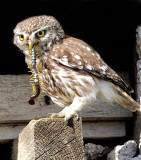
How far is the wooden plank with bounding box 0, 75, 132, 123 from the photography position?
392cm

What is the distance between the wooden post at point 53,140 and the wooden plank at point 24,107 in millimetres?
1150

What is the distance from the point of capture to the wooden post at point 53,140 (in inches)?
105

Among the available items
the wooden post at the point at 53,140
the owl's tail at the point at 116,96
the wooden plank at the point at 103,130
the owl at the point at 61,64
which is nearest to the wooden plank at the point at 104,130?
the wooden plank at the point at 103,130

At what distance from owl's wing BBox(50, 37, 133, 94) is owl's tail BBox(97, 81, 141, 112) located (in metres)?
0.05

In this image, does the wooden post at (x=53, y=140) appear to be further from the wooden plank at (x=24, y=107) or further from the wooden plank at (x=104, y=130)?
the wooden plank at (x=104, y=130)

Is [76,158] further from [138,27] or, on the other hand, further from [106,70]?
[138,27]

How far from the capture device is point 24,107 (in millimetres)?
3969

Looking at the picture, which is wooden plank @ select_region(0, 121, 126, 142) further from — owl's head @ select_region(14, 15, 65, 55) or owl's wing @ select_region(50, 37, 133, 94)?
owl's head @ select_region(14, 15, 65, 55)

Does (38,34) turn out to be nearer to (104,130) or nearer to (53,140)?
(53,140)

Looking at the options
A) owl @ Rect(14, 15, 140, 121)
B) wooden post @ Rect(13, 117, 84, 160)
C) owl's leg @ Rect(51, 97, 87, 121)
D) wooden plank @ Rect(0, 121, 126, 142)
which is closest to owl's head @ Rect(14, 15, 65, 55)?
owl @ Rect(14, 15, 140, 121)

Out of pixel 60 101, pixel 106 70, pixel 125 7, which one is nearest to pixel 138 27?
pixel 125 7

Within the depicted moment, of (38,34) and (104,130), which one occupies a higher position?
(38,34)

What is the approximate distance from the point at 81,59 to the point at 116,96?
0.50 metres

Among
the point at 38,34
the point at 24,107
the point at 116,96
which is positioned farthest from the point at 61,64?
the point at 24,107
